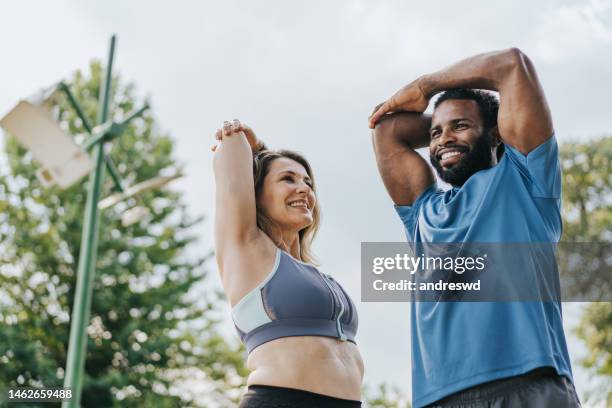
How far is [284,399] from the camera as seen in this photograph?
2545 mm

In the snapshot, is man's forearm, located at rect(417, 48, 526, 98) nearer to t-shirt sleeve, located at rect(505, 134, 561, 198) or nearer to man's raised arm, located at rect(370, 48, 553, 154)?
man's raised arm, located at rect(370, 48, 553, 154)

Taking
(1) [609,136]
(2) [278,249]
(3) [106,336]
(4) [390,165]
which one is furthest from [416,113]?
(1) [609,136]

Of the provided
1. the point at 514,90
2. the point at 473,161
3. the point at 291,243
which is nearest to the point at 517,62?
the point at 514,90

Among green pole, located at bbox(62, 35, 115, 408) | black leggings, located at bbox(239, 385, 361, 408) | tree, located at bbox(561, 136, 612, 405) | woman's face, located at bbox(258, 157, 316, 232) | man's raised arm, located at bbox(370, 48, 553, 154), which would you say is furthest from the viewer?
tree, located at bbox(561, 136, 612, 405)

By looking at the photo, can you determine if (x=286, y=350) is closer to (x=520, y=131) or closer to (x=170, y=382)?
(x=520, y=131)

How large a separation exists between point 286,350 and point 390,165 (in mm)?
873

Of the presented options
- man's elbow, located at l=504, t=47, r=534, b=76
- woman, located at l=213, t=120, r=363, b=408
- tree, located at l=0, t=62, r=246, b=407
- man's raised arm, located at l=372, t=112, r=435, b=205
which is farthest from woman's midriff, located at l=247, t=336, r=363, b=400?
tree, located at l=0, t=62, r=246, b=407

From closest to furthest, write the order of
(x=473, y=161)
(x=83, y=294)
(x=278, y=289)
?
(x=473, y=161), (x=278, y=289), (x=83, y=294)

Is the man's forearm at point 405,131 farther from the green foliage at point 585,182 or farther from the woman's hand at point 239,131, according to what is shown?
the green foliage at point 585,182

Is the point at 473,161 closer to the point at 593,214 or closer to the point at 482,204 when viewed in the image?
the point at 482,204

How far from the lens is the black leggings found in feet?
8.34

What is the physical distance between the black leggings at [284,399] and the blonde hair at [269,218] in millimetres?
686

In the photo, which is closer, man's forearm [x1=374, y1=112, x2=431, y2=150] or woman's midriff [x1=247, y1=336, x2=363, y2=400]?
woman's midriff [x1=247, y1=336, x2=363, y2=400]

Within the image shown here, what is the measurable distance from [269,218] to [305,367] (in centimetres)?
75
